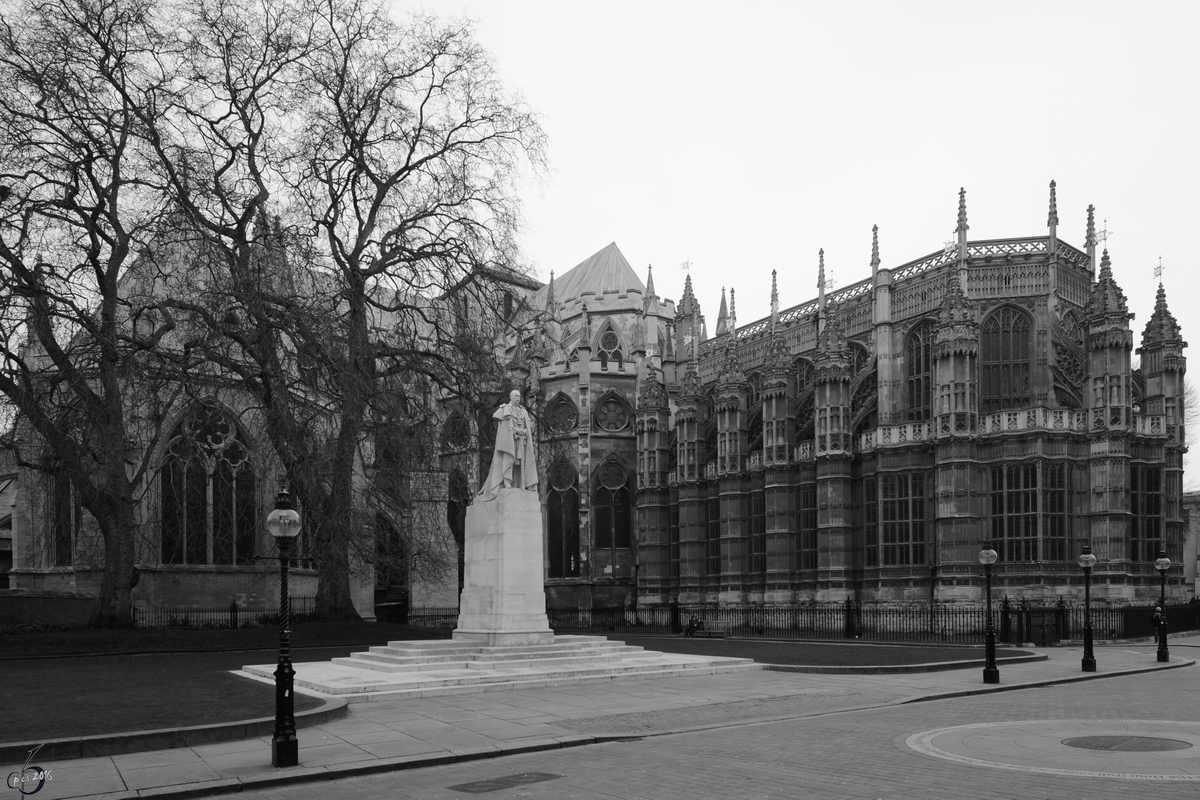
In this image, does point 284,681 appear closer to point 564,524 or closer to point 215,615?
point 215,615

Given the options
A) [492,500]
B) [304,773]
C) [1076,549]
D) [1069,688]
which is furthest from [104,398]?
[1076,549]

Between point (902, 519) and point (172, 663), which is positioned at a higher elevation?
point (902, 519)

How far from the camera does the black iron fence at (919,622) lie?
33.9 meters

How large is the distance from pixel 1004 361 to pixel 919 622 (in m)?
10.9

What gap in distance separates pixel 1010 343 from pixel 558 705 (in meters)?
31.0

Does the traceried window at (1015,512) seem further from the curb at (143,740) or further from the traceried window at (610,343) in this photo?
the curb at (143,740)

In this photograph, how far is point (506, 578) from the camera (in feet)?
73.0

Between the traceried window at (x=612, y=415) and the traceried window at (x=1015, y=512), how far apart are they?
2519 cm

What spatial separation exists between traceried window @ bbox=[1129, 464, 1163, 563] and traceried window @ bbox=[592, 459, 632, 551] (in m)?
27.5

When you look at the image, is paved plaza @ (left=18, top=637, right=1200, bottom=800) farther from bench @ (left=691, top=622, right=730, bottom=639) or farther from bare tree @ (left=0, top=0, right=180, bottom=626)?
bench @ (left=691, top=622, right=730, bottom=639)

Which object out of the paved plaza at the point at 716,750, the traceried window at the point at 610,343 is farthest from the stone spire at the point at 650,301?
the paved plaza at the point at 716,750

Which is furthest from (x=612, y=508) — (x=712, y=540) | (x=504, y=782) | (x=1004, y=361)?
(x=504, y=782)

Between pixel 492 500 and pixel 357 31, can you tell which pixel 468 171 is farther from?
pixel 492 500

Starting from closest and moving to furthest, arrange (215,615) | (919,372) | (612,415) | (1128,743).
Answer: (1128,743) < (215,615) < (919,372) < (612,415)
